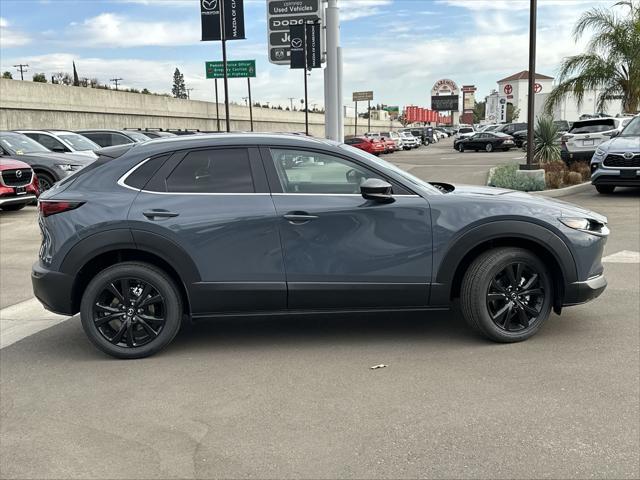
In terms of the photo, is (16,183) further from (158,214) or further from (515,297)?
(515,297)

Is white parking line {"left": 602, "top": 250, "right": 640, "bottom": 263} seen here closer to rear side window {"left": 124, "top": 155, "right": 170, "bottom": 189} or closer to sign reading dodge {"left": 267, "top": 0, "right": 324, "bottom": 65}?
rear side window {"left": 124, "top": 155, "right": 170, "bottom": 189}

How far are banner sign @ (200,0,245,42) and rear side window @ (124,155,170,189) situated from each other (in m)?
20.6

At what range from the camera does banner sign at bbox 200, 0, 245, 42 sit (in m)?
24.1

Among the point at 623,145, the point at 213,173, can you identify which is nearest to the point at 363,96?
the point at 623,145

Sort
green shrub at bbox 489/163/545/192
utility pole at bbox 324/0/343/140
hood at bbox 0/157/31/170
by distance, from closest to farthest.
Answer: hood at bbox 0/157/31/170 → green shrub at bbox 489/163/545/192 → utility pole at bbox 324/0/343/140

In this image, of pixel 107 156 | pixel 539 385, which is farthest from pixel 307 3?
pixel 539 385

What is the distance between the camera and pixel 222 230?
4.69m

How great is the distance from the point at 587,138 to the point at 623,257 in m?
12.2

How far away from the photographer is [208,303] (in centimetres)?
477

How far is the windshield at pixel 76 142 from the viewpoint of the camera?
1650 cm

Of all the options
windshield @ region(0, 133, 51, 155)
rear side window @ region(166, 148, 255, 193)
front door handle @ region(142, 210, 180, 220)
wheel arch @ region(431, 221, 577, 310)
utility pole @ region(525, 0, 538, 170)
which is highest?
utility pole @ region(525, 0, 538, 170)

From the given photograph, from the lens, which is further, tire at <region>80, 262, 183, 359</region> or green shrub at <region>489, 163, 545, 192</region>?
green shrub at <region>489, 163, 545, 192</region>

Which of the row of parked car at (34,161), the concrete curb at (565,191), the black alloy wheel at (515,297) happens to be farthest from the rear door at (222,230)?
the concrete curb at (565,191)

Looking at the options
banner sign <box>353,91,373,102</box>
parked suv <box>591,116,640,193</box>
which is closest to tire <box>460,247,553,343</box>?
parked suv <box>591,116,640,193</box>
